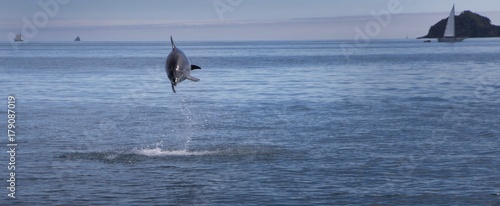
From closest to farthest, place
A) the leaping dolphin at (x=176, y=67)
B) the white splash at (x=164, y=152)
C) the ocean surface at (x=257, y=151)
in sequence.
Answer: the leaping dolphin at (x=176, y=67), the ocean surface at (x=257, y=151), the white splash at (x=164, y=152)

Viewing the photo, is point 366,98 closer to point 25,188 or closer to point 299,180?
point 299,180

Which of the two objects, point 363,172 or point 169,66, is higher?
point 169,66

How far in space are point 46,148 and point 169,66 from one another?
1649 cm

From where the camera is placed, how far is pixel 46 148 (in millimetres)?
33469

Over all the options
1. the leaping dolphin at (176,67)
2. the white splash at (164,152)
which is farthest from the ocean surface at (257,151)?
the leaping dolphin at (176,67)

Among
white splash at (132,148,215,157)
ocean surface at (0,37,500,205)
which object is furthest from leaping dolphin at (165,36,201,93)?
white splash at (132,148,215,157)

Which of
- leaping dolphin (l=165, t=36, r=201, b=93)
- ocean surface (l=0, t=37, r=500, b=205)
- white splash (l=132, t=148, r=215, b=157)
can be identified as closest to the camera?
leaping dolphin (l=165, t=36, r=201, b=93)

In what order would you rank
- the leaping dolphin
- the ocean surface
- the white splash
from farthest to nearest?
the white splash < the ocean surface < the leaping dolphin

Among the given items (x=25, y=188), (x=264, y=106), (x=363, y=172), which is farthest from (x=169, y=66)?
(x=264, y=106)

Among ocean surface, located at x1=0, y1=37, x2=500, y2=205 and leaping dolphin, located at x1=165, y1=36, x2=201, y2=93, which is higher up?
leaping dolphin, located at x1=165, y1=36, x2=201, y2=93

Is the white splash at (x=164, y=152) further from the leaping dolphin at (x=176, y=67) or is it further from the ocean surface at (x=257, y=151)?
the leaping dolphin at (x=176, y=67)

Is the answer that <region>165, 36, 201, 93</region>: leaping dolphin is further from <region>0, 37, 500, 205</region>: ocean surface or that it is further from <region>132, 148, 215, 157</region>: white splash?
<region>132, 148, 215, 157</region>: white splash

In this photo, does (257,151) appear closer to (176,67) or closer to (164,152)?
(164,152)

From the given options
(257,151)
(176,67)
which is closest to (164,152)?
(257,151)
